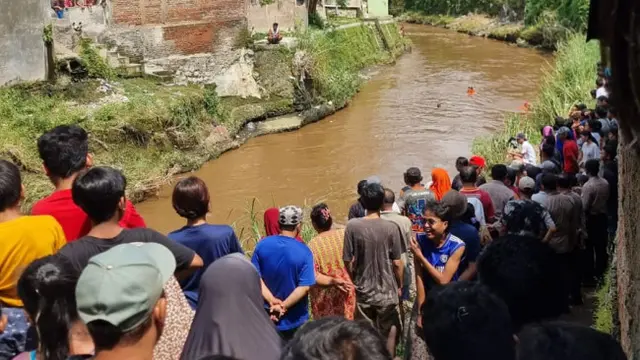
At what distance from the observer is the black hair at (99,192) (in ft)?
9.69

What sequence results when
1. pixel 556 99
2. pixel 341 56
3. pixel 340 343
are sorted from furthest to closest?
1. pixel 341 56
2. pixel 556 99
3. pixel 340 343

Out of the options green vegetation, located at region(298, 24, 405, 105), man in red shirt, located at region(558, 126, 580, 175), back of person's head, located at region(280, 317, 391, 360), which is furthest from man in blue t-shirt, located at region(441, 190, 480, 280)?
green vegetation, located at region(298, 24, 405, 105)

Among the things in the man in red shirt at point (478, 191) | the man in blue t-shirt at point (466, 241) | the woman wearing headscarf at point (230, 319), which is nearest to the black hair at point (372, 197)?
the man in blue t-shirt at point (466, 241)

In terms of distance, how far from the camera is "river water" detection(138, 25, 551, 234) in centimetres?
1273

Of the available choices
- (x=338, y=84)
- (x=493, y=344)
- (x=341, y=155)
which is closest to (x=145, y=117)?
(x=341, y=155)

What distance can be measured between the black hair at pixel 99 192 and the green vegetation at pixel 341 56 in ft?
50.1

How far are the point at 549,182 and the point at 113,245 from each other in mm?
3843

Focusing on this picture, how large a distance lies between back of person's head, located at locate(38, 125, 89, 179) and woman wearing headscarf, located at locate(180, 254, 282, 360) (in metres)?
1.17

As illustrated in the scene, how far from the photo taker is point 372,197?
435 cm

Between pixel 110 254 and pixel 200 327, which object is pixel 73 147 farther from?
pixel 110 254

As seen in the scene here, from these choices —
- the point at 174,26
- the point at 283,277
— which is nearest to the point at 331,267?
the point at 283,277

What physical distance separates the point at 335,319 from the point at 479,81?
2288 centimetres

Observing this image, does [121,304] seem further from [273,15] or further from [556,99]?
[273,15]

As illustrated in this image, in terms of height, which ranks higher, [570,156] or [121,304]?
[121,304]
